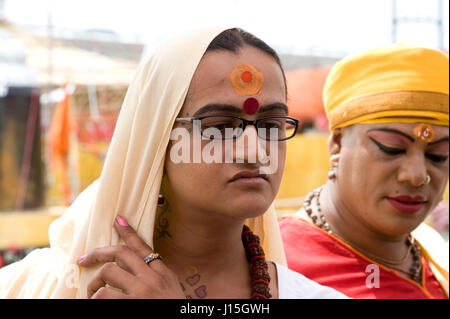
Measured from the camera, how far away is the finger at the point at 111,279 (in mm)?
1174

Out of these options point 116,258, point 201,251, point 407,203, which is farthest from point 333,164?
point 116,258

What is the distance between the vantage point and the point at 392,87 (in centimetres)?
201

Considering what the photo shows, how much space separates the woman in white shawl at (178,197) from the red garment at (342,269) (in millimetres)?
574

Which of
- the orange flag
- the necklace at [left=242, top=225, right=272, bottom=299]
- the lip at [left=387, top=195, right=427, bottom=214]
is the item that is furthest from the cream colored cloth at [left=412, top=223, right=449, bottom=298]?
the orange flag

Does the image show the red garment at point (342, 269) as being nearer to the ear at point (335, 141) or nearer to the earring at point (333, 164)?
the earring at point (333, 164)

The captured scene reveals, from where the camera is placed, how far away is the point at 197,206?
1.26 m

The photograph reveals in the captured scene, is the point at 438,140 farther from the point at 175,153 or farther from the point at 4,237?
the point at 4,237

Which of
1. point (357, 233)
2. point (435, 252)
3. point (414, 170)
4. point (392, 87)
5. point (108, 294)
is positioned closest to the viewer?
point (108, 294)

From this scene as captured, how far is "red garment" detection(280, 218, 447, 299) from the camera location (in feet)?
6.49

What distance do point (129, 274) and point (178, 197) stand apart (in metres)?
0.24

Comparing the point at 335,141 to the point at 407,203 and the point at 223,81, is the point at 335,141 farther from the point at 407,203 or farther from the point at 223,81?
the point at 223,81

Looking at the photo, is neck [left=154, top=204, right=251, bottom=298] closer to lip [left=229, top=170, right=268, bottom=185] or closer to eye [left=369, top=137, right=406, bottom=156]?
lip [left=229, top=170, right=268, bottom=185]

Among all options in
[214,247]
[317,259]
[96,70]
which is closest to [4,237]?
[96,70]
